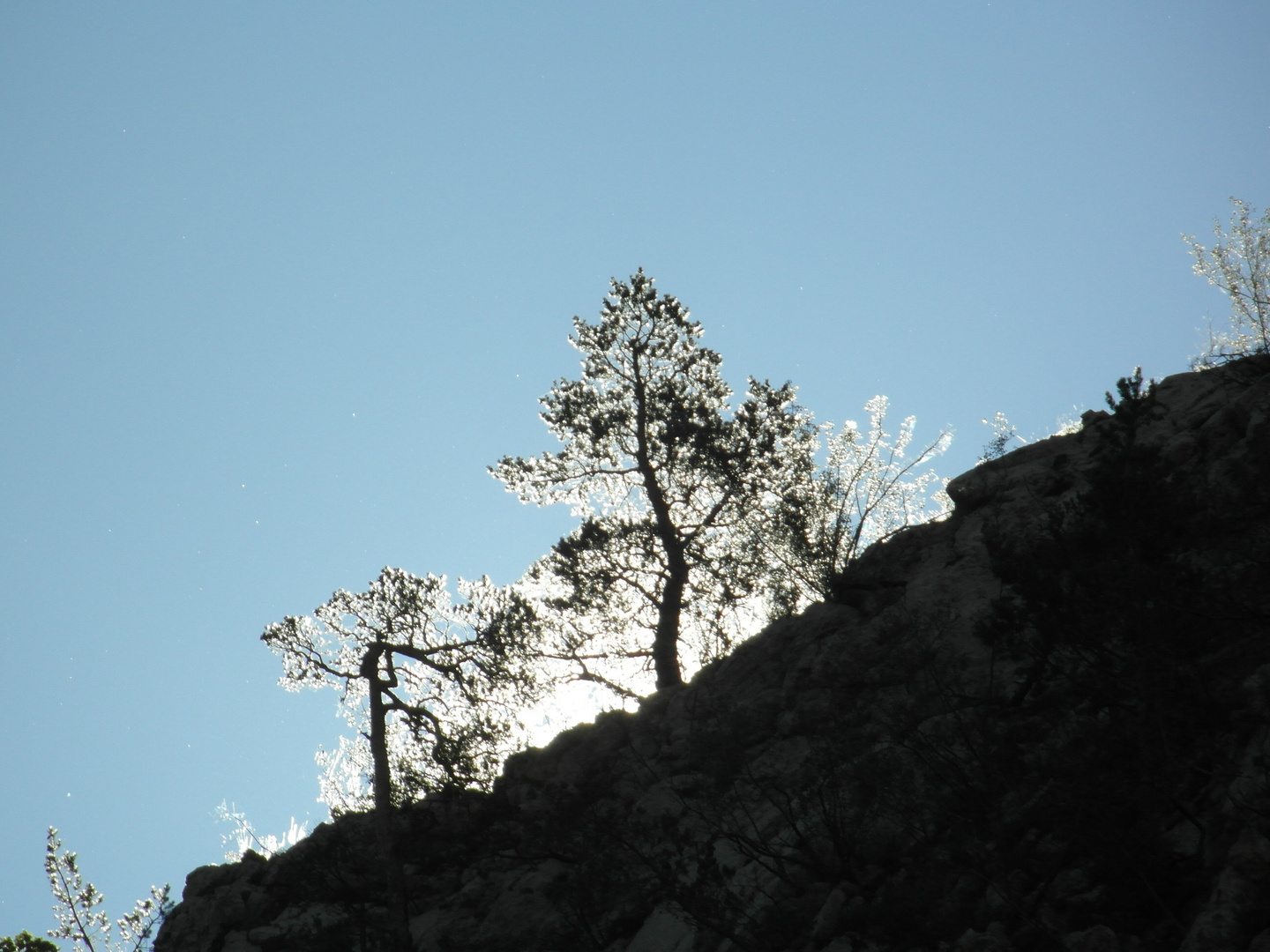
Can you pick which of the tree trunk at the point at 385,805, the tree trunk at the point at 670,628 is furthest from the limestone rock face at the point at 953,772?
the tree trunk at the point at 670,628

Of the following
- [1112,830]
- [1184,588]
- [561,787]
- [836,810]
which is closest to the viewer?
[1112,830]

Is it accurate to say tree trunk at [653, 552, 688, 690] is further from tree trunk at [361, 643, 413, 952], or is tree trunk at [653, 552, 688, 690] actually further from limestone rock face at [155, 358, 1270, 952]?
tree trunk at [361, 643, 413, 952]

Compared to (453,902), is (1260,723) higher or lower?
lower

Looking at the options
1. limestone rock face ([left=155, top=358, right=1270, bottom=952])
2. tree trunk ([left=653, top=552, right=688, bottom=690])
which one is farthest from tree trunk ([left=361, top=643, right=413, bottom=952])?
tree trunk ([left=653, top=552, right=688, bottom=690])

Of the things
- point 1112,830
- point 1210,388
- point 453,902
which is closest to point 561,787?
point 453,902

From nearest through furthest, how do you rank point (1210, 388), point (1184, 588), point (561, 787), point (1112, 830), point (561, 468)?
point (1112, 830) < point (1184, 588) < point (1210, 388) < point (561, 787) < point (561, 468)

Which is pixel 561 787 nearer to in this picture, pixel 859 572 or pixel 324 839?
pixel 324 839

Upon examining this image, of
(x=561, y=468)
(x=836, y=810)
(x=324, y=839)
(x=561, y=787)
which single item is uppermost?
(x=561, y=468)

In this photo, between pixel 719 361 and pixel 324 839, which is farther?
pixel 719 361

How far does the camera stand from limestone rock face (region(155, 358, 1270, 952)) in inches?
259

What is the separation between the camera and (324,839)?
1667 cm

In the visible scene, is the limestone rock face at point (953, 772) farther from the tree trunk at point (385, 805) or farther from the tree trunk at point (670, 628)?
the tree trunk at point (670, 628)

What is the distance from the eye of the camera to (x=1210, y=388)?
44.3 feet

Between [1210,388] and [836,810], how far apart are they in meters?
9.03
